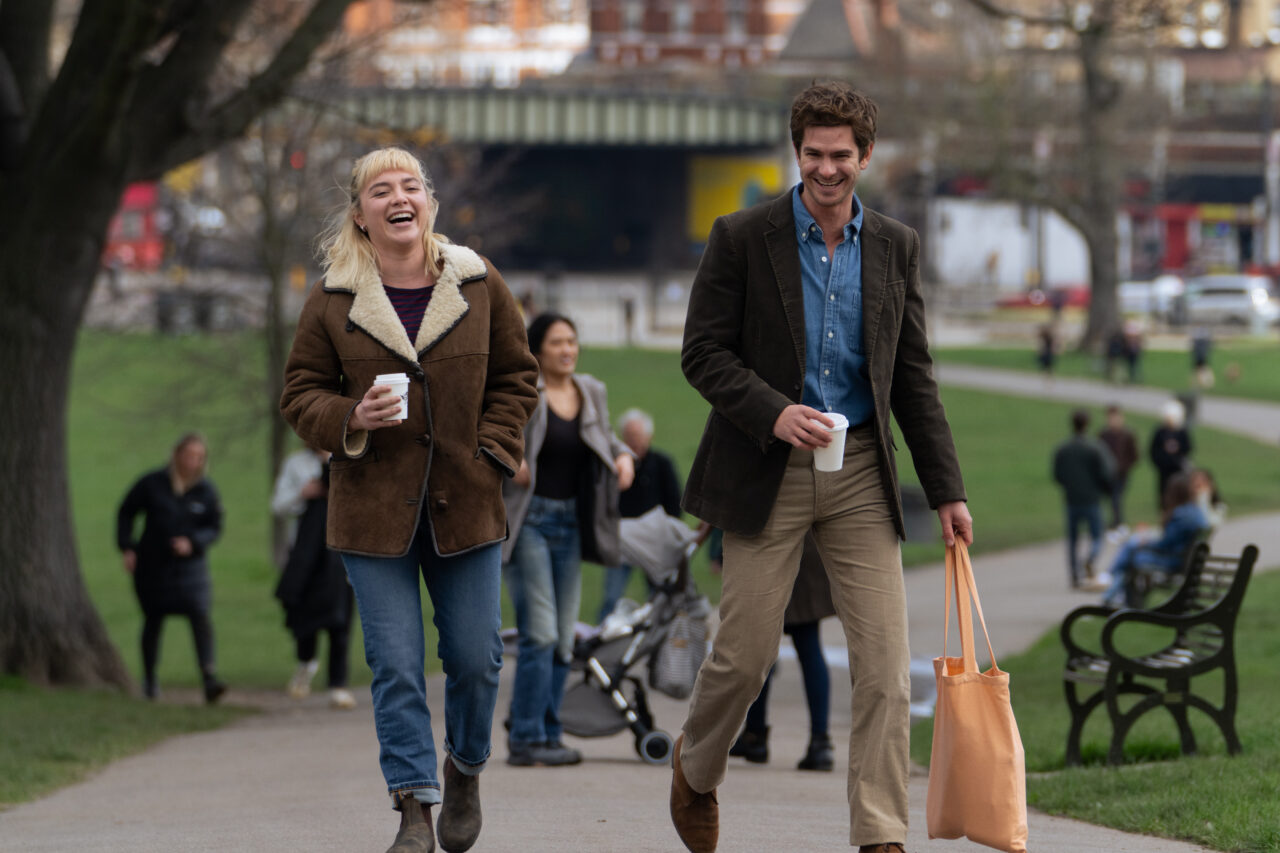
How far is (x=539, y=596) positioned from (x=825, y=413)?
117 inches

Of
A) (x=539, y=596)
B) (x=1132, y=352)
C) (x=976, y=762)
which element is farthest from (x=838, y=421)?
(x=1132, y=352)

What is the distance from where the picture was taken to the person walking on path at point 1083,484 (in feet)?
56.5

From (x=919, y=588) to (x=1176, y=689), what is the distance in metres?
9.20

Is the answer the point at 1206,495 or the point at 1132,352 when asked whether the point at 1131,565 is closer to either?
the point at 1206,495

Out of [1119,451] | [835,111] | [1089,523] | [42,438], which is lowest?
[1089,523]

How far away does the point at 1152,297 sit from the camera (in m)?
58.8

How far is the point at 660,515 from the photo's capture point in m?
7.73

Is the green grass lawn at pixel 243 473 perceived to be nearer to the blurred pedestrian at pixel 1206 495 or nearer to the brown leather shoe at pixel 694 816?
the blurred pedestrian at pixel 1206 495

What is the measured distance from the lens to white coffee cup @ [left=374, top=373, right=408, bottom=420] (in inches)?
168

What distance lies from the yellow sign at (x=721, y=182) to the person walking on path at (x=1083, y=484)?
168 feet

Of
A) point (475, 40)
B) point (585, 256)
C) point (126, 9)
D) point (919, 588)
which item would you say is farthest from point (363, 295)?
point (475, 40)

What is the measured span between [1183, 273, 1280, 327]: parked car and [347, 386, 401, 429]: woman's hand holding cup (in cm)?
5209

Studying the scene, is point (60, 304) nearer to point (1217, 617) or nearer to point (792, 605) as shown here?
point (792, 605)

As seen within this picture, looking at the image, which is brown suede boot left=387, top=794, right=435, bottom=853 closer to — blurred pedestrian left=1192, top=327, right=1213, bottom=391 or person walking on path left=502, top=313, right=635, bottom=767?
person walking on path left=502, top=313, right=635, bottom=767
